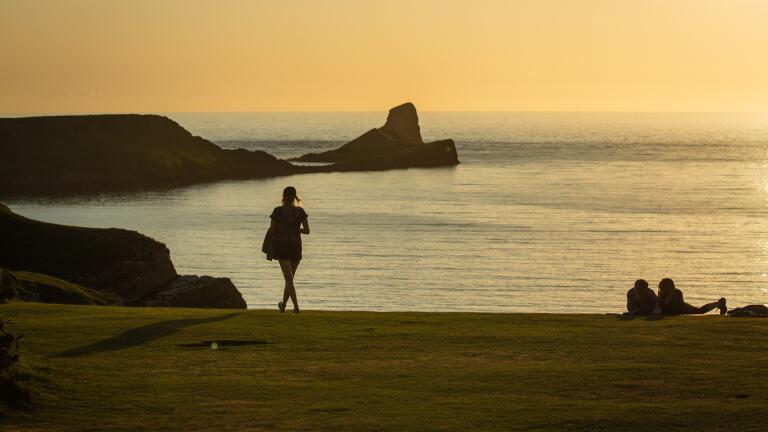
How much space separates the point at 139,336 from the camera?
Result: 2238 centimetres

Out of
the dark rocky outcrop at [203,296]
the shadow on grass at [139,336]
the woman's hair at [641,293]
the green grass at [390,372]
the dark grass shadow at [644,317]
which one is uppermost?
the woman's hair at [641,293]

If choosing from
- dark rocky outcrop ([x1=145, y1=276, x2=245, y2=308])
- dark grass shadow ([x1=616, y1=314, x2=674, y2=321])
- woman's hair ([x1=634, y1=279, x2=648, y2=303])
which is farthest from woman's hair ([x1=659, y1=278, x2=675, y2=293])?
Answer: dark rocky outcrop ([x1=145, y1=276, x2=245, y2=308])

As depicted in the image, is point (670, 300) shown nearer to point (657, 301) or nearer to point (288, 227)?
point (657, 301)

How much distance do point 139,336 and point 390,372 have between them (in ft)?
19.0

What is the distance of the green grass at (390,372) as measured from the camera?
635 inches

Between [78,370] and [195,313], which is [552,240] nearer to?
[195,313]

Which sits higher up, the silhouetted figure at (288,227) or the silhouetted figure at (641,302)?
the silhouetted figure at (288,227)

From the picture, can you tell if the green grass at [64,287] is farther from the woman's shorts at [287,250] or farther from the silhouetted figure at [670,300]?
the silhouetted figure at [670,300]

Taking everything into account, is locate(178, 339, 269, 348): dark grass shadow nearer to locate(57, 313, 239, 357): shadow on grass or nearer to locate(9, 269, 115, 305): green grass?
locate(57, 313, 239, 357): shadow on grass

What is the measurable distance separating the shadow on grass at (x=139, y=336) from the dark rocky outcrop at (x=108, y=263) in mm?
17223

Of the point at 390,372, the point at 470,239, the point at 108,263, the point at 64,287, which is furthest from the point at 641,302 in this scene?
the point at 470,239

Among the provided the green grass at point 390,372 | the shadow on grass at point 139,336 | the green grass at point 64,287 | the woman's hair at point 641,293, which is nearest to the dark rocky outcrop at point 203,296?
the green grass at point 64,287

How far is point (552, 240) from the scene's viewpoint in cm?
10094

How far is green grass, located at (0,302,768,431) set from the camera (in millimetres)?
16125
